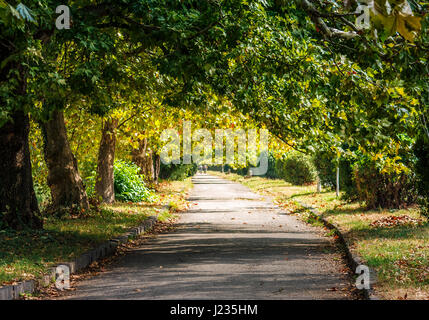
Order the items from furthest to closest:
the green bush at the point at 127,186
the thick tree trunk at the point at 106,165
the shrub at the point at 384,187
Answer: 1. the green bush at the point at 127,186
2. the thick tree trunk at the point at 106,165
3. the shrub at the point at 384,187

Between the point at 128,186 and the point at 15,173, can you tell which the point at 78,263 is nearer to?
the point at 15,173

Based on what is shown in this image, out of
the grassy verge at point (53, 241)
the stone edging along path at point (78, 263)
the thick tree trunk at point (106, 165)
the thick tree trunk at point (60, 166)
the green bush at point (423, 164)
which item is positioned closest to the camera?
the stone edging along path at point (78, 263)

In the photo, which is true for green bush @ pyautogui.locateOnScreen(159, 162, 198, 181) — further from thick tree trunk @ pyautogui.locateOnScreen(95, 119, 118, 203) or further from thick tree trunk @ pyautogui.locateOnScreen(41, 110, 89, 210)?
thick tree trunk @ pyautogui.locateOnScreen(41, 110, 89, 210)

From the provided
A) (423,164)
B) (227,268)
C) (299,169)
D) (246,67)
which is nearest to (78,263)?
(227,268)

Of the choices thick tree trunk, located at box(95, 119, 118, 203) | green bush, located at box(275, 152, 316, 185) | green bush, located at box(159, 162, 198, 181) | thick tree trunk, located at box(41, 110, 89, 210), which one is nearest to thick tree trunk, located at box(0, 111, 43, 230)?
thick tree trunk, located at box(41, 110, 89, 210)

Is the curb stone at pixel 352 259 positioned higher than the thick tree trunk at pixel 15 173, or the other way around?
the thick tree trunk at pixel 15 173

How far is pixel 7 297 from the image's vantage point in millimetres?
6457

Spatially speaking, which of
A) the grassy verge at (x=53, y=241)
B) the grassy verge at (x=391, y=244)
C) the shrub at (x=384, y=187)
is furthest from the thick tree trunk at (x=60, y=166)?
the shrub at (x=384, y=187)

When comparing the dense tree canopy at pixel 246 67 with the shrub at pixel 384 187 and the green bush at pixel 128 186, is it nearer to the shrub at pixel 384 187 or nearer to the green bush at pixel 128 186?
the shrub at pixel 384 187

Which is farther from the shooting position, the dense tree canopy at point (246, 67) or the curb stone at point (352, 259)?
the dense tree canopy at point (246, 67)

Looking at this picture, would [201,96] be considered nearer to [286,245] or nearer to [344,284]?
[286,245]

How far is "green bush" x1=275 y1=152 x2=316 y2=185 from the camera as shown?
112ft

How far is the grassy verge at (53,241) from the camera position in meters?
7.75

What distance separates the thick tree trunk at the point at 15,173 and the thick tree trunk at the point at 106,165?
877 cm
